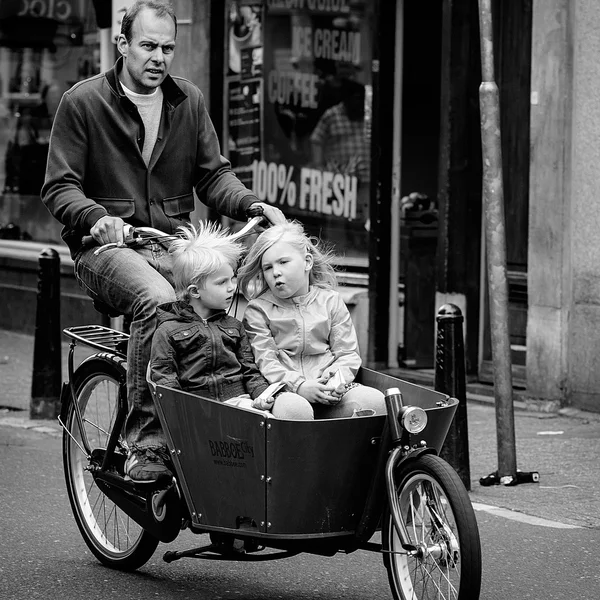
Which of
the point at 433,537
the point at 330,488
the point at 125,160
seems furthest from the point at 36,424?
the point at 433,537

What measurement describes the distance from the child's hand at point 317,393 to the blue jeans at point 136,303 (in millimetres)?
627

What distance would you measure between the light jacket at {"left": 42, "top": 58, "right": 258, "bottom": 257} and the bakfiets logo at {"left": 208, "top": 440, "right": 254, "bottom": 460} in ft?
3.61

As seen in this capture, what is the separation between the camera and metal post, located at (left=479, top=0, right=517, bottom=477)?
695 centimetres

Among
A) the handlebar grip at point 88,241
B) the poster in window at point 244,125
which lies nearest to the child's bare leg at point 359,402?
the handlebar grip at point 88,241

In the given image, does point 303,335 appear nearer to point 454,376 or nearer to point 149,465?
point 149,465

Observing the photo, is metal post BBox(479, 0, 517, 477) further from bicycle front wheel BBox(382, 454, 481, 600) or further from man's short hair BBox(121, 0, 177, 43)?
bicycle front wheel BBox(382, 454, 481, 600)

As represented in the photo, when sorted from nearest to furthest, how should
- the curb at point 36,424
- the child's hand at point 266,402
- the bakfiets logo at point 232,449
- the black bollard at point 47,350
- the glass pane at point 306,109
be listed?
the bakfiets logo at point 232,449
the child's hand at point 266,402
the curb at point 36,424
the black bollard at point 47,350
the glass pane at point 306,109

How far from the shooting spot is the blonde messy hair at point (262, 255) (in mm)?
4914

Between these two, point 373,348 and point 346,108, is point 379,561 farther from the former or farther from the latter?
point 346,108

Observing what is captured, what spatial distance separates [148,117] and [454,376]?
6.99 feet

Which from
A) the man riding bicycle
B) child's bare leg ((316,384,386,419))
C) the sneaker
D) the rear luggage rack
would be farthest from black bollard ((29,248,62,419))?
child's bare leg ((316,384,386,419))

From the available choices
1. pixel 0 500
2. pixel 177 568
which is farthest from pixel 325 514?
pixel 0 500

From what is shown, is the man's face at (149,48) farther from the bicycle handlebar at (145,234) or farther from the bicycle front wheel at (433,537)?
the bicycle front wheel at (433,537)

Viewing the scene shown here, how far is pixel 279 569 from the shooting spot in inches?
217
